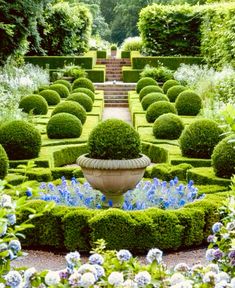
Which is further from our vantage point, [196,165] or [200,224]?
[196,165]

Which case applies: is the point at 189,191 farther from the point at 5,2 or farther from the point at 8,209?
the point at 5,2

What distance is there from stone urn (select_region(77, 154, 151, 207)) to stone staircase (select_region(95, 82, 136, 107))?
14729 mm

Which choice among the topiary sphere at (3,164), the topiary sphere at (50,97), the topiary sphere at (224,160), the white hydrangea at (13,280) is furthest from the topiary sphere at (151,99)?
the white hydrangea at (13,280)

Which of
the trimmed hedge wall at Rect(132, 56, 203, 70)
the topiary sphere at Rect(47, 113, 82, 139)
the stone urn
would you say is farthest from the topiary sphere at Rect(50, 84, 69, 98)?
the stone urn

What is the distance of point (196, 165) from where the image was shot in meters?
10.3

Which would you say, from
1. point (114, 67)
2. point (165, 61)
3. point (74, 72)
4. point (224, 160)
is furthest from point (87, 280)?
point (114, 67)

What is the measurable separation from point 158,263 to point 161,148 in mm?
8420

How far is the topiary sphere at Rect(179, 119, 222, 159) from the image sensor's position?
10211 millimetres

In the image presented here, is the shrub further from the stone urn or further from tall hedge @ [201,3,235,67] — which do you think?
tall hedge @ [201,3,235,67]

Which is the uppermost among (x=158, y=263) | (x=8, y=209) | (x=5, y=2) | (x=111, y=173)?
(x=5, y=2)

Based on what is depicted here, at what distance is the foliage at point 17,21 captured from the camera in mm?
17688

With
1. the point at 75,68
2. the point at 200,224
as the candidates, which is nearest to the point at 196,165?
the point at 200,224

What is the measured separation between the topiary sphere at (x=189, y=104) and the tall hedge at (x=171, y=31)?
42.7ft

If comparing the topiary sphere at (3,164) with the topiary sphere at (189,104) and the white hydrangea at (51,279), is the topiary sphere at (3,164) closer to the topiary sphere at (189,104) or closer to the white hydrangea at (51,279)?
the white hydrangea at (51,279)
